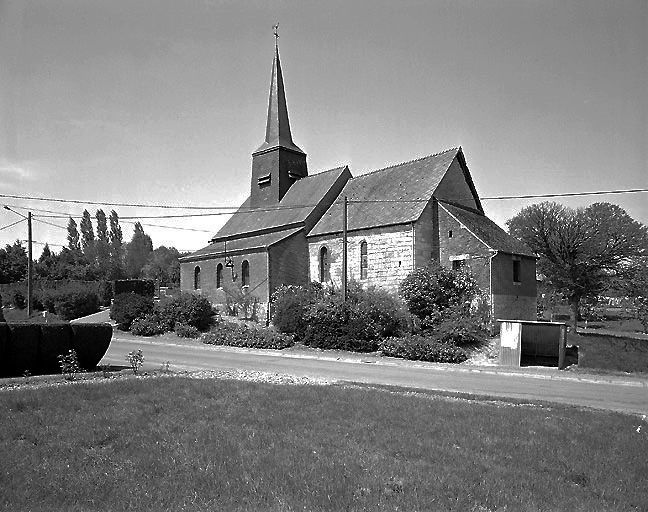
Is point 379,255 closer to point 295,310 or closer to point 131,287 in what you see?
point 295,310

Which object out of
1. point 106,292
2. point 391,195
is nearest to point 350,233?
point 391,195

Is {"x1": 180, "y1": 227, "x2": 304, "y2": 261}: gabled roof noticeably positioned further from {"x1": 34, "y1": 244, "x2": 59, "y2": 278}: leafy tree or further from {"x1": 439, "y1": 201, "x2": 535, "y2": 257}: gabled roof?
{"x1": 34, "y1": 244, "x2": 59, "y2": 278}: leafy tree

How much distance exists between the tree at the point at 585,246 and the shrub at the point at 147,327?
28.7 metres

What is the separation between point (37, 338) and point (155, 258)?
9267 centimetres

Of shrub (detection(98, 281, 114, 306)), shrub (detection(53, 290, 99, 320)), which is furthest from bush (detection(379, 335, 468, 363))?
shrub (detection(98, 281, 114, 306))

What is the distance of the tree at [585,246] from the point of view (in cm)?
4191

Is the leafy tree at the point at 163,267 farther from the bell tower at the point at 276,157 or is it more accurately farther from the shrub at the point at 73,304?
the bell tower at the point at 276,157

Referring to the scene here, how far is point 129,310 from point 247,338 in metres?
9.40

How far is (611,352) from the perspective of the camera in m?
27.2

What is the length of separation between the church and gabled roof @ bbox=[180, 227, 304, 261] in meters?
0.15

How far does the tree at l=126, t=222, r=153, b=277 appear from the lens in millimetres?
89625

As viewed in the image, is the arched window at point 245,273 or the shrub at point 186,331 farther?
the arched window at point 245,273

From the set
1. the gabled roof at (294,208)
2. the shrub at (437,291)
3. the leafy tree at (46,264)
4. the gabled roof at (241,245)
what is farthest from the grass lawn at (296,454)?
the leafy tree at (46,264)

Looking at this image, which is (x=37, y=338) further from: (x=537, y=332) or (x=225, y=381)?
(x=537, y=332)
